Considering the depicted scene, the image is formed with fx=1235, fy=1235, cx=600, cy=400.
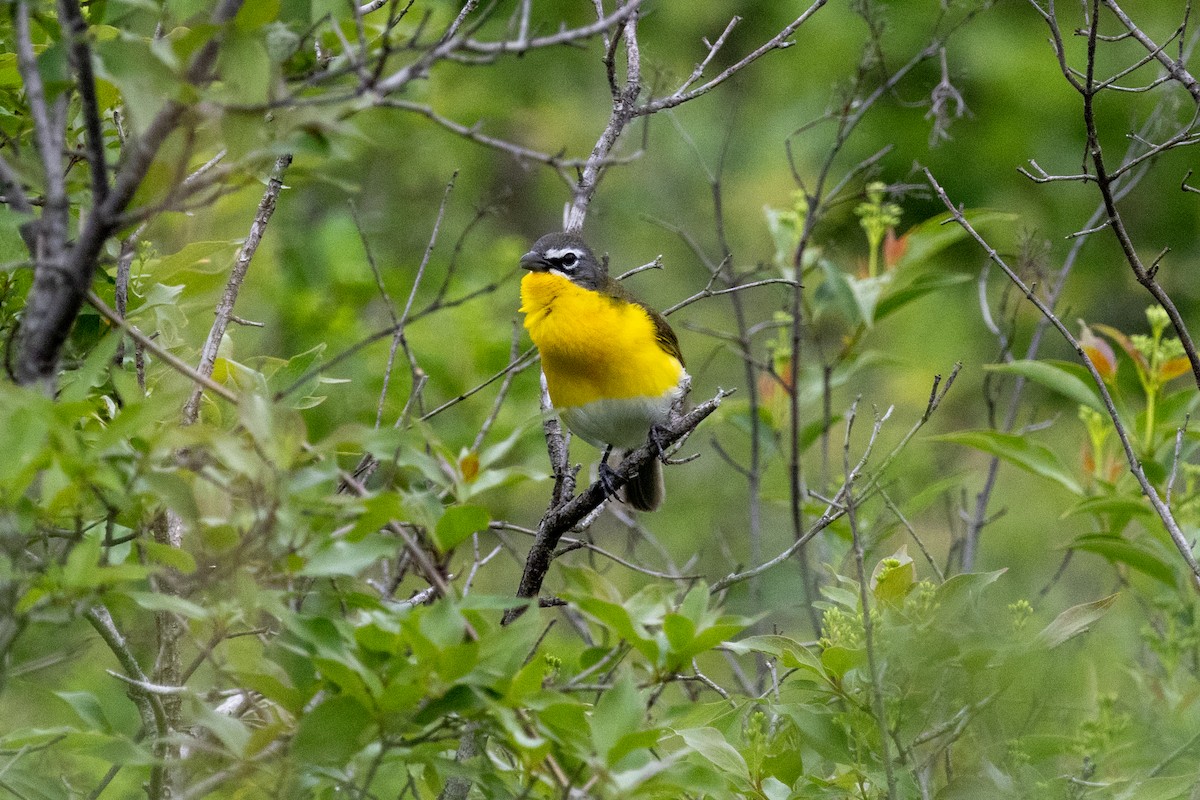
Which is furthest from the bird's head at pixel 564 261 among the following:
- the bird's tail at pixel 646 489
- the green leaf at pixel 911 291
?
the green leaf at pixel 911 291

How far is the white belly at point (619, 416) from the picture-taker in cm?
446

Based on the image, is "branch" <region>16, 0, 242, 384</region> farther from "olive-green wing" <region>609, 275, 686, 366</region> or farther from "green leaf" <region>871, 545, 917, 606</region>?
"olive-green wing" <region>609, 275, 686, 366</region>

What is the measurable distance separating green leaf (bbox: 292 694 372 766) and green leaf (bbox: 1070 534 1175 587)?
2286 mm

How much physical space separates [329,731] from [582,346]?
2766 mm

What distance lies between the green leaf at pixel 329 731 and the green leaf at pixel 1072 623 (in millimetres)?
1318

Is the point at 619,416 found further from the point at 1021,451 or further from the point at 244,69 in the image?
the point at 244,69

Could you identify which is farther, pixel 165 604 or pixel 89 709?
pixel 89 709

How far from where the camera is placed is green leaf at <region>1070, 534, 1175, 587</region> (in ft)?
11.0

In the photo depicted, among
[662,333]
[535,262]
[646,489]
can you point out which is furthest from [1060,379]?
[646,489]

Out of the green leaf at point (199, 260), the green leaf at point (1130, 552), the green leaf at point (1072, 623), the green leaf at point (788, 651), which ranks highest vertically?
the green leaf at point (199, 260)

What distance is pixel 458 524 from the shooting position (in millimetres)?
1946

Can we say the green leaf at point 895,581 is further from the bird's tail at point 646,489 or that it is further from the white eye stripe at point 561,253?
the bird's tail at point 646,489

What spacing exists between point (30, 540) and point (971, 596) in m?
1.72

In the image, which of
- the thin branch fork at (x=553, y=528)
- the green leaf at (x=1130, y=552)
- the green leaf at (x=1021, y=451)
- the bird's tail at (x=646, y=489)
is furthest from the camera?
the bird's tail at (x=646, y=489)
